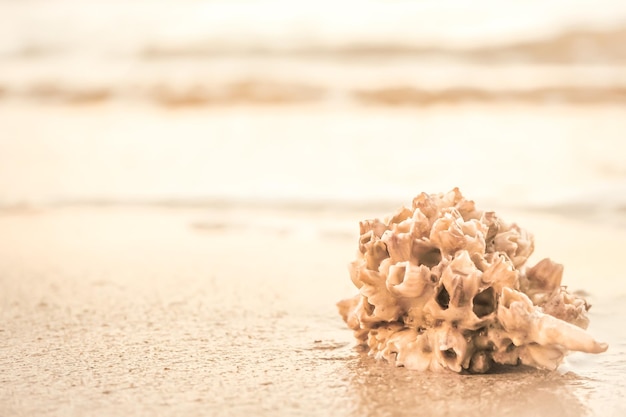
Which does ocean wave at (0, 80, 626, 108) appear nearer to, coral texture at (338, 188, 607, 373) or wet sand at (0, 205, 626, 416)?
wet sand at (0, 205, 626, 416)

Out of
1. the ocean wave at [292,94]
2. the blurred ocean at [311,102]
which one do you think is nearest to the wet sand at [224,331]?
the blurred ocean at [311,102]

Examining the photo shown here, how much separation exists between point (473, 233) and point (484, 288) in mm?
119

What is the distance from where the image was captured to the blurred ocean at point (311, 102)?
460 cm

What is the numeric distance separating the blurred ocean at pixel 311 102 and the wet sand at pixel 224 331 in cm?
102

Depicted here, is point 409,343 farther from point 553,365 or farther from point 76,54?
point 76,54

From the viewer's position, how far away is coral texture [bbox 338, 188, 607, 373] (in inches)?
61.0

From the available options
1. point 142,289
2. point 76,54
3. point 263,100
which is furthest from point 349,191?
point 76,54

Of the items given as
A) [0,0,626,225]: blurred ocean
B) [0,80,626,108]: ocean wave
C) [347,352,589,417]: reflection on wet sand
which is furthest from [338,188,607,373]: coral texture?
[0,80,626,108]: ocean wave

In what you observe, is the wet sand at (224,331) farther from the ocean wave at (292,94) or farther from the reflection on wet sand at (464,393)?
the ocean wave at (292,94)

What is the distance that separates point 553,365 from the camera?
5.20 ft

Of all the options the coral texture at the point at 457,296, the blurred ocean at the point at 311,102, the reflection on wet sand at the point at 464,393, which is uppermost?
the blurred ocean at the point at 311,102

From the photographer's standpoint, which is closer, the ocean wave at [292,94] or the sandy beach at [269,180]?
the sandy beach at [269,180]

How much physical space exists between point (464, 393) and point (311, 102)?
14.6ft

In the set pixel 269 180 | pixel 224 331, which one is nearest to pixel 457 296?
pixel 224 331
